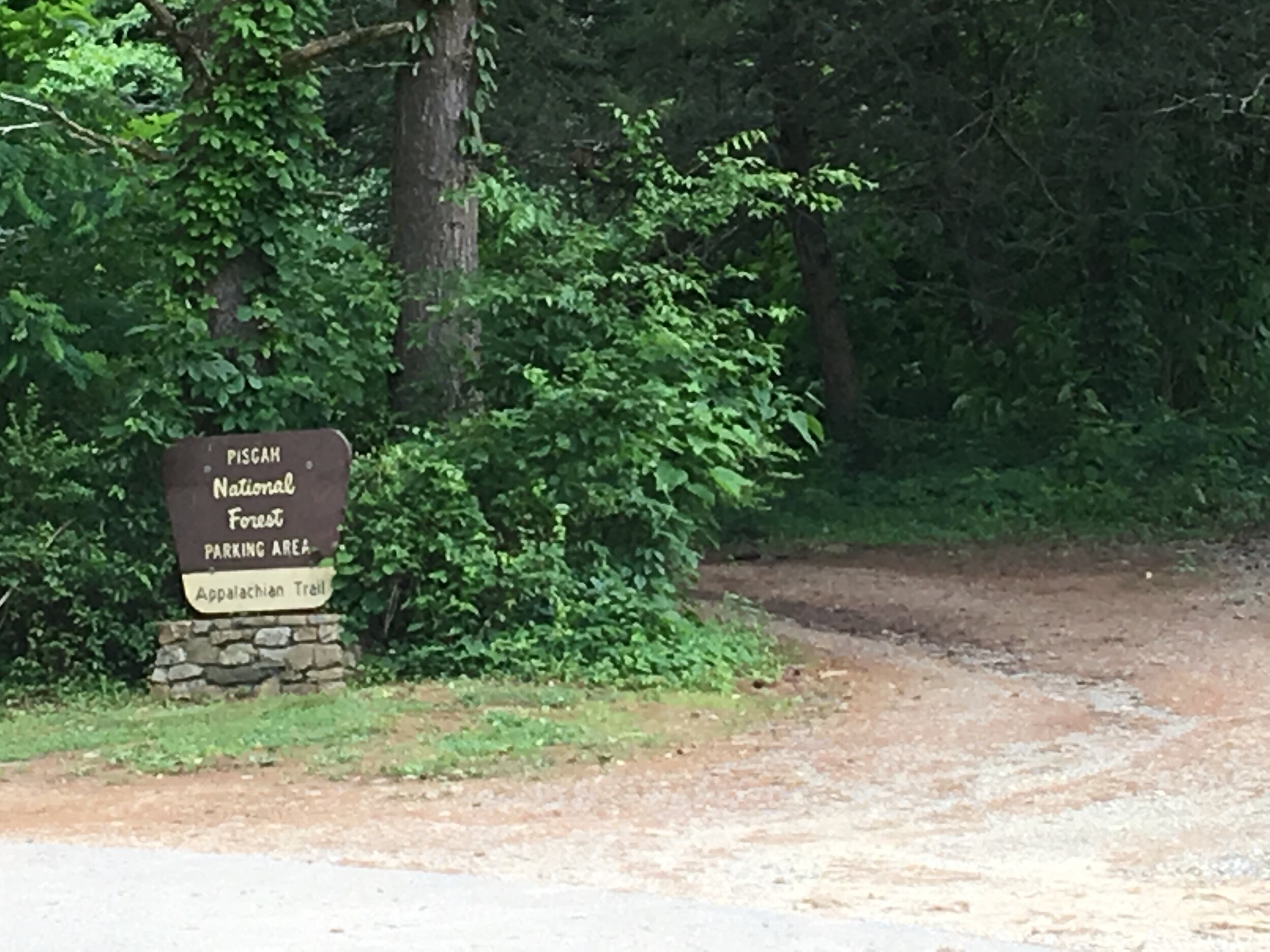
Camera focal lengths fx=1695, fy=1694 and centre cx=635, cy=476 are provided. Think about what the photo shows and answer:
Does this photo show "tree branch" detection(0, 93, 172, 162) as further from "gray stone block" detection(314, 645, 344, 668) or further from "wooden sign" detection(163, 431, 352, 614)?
"gray stone block" detection(314, 645, 344, 668)

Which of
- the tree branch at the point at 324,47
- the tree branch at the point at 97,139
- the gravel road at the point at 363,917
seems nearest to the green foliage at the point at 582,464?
the tree branch at the point at 324,47

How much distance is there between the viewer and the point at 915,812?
8.20 metres

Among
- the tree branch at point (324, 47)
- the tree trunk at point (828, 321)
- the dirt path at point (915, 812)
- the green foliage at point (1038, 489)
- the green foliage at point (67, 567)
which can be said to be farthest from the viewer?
the tree trunk at point (828, 321)

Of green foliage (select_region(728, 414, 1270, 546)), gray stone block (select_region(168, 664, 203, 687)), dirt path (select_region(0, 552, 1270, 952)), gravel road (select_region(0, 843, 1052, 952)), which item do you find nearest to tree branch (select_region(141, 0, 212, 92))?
gray stone block (select_region(168, 664, 203, 687))

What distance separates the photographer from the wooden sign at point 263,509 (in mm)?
12203

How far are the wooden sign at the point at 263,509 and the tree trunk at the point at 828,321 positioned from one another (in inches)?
533

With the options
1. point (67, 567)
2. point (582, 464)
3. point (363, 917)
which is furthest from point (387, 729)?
point (363, 917)

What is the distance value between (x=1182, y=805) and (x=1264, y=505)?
47.4 feet

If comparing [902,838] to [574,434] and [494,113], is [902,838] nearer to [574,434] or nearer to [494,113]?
[574,434]

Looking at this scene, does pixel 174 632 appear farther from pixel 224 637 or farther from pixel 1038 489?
pixel 1038 489

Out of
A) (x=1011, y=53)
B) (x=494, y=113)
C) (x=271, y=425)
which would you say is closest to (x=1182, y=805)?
(x=271, y=425)

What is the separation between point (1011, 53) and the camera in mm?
21969

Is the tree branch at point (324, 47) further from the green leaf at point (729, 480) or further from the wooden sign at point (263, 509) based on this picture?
the green leaf at point (729, 480)

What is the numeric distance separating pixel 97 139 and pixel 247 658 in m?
4.45
